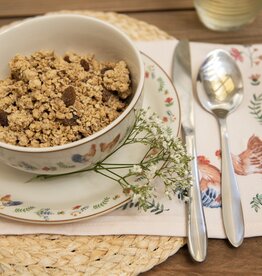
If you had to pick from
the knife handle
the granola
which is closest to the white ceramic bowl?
the granola

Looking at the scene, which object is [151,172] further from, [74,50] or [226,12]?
[226,12]

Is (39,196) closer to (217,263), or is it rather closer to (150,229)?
(150,229)

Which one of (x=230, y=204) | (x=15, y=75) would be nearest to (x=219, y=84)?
(x=230, y=204)

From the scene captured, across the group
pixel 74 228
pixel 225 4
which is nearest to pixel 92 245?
pixel 74 228

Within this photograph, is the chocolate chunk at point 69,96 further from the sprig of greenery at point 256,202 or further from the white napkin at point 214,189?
the sprig of greenery at point 256,202

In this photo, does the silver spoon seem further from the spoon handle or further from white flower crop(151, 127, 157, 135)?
white flower crop(151, 127, 157, 135)
